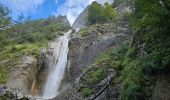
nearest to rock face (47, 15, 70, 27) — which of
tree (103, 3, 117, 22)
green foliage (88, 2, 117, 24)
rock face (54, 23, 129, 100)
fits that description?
green foliage (88, 2, 117, 24)

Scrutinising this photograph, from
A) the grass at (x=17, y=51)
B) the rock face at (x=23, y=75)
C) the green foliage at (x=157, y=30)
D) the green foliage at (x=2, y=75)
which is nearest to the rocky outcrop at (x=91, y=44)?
the rock face at (x=23, y=75)

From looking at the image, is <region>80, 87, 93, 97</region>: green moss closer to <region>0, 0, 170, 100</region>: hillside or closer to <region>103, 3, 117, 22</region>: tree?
<region>0, 0, 170, 100</region>: hillside

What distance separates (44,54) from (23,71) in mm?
4956

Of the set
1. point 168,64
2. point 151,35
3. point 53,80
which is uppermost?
point 151,35

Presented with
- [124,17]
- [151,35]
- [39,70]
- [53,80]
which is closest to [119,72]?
[151,35]

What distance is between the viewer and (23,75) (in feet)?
101

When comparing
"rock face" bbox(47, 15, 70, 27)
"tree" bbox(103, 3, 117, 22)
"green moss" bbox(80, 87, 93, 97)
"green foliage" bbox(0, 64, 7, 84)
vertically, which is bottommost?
"green moss" bbox(80, 87, 93, 97)

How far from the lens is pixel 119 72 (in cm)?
1919

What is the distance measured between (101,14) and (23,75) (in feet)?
58.9

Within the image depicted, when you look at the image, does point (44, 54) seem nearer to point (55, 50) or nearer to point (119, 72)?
Answer: point (55, 50)

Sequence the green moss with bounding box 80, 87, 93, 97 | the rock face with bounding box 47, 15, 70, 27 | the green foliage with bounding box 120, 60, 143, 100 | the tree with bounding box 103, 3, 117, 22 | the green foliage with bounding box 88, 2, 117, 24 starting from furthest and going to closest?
the rock face with bounding box 47, 15, 70, 27, the green foliage with bounding box 88, 2, 117, 24, the tree with bounding box 103, 3, 117, 22, the green moss with bounding box 80, 87, 93, 97, the green foliage with bounding box 120, 60, 143, 100

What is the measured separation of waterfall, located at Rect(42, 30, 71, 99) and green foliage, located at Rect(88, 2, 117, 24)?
26.3 feet

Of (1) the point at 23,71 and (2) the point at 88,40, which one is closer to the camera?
(1) the point at 23,71

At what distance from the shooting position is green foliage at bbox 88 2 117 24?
4350cm
